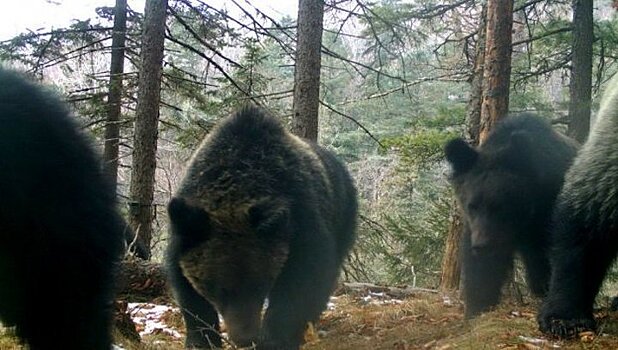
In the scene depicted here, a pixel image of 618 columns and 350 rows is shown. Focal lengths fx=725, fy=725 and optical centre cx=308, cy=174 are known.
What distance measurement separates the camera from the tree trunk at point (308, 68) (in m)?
10.5

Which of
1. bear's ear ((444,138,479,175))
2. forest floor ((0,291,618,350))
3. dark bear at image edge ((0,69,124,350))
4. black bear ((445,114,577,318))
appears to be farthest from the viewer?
bear's ear ((444,138,479,175))

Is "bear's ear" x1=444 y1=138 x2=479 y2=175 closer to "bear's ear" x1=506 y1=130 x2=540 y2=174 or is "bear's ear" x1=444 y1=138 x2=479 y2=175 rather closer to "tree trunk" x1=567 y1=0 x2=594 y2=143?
"bear's ear" x1=506 y1=130 x2=540 y2=174

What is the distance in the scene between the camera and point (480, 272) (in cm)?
727

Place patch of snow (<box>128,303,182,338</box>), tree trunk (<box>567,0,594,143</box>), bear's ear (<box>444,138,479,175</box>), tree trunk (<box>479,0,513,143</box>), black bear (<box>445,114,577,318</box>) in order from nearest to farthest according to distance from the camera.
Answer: black bear (<box>445,114,577,318</box>) → bear's ear (<box>444,138,479,175</box>) → patch of snow (<box>128,303,182,338</box>) → tree trunk (<box>479,0,513,143</box>) → tree trunk (<box>567,0,594,143</box>)

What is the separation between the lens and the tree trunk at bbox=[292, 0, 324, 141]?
10.5 meters

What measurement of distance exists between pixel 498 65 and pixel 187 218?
519cm

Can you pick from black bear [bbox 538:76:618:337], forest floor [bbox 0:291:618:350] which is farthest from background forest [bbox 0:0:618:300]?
black bear [bbox 538:76:618:337]

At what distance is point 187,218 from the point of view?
570 centimetres

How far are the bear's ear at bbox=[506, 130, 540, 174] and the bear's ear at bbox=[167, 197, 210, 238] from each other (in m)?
3.08

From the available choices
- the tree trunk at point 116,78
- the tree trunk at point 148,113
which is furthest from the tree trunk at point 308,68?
the tree trunk at point 116,78

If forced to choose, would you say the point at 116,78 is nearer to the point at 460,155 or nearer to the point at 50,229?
the point at 460,155

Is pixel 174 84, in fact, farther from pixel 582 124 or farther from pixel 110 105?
pixel 582 124

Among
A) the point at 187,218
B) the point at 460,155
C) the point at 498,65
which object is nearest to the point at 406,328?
the point at 460,155

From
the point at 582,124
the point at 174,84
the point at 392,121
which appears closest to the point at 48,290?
the point at 582,124
